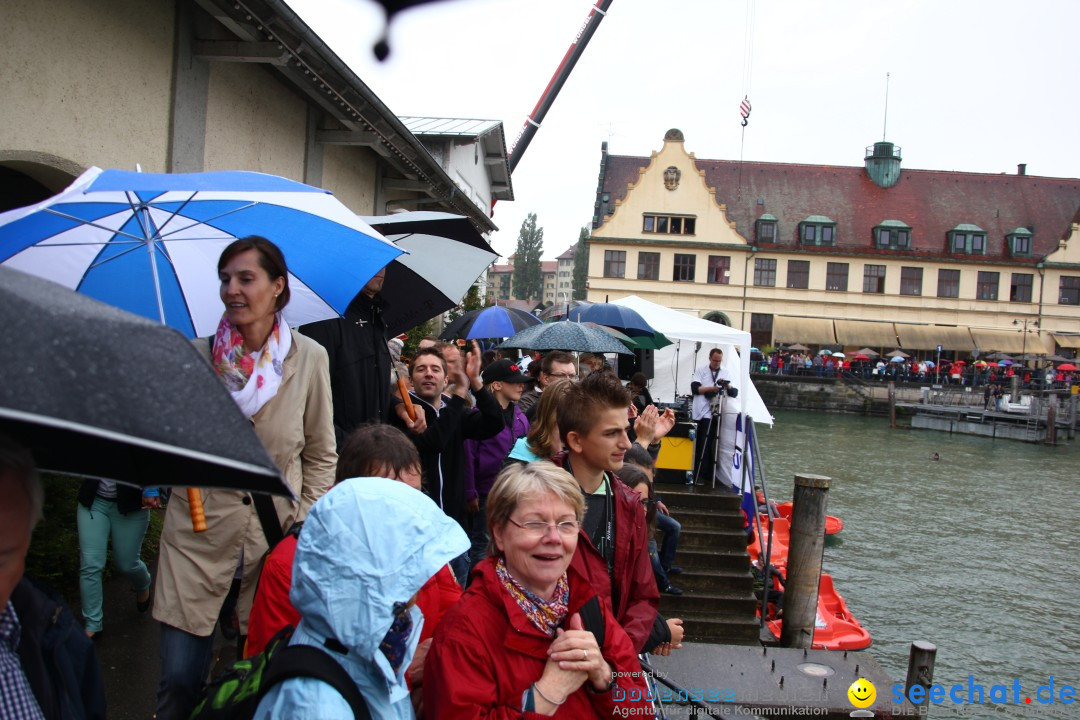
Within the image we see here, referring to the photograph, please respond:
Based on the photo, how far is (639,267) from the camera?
53.4 m

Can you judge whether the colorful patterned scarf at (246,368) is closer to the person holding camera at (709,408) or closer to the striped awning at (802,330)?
the person holding camera at (709,408)

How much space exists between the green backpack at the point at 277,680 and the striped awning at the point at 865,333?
5505 centimetres

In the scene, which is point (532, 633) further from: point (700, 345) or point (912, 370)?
point (912, 370)

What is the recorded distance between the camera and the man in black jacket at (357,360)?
403 centimetres

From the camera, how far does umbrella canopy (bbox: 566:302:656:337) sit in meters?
11.8

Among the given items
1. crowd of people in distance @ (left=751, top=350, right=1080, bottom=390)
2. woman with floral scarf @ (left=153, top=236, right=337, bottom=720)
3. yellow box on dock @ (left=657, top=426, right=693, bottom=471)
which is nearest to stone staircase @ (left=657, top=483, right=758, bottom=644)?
yellow box on dock @ (left=657, top=426, right=693, bottom=471)

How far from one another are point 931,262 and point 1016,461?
27255 mm

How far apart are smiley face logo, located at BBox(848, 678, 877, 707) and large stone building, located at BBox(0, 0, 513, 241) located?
5.58m

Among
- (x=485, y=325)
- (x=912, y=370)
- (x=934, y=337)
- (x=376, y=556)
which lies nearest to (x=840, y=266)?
(x=934, y=337)

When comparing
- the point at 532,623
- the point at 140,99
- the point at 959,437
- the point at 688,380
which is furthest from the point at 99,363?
the point at 959,437

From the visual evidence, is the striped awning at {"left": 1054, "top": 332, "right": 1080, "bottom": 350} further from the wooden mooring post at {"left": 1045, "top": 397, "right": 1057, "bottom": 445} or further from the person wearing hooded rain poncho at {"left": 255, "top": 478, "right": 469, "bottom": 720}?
the person wearing hooded rain poncho at {"left": 255, "top": 478, "right": 469, "bottom": 720}

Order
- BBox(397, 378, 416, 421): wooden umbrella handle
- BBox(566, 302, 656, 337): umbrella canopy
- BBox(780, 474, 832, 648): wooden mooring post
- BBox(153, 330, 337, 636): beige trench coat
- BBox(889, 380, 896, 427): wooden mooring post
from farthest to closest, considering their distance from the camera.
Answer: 1. BBox(889, 380, 896, 427): wooden mooring post
2. BBox(566, 302, 656, 337): umbrella canopy
3. BBox(780, 474, 832, 648): wooden mooring post
4. BBox(397, 378, 416, 421): wooden umbrella handle
5. BBox(153, 330, 337, 636): beige trench coat

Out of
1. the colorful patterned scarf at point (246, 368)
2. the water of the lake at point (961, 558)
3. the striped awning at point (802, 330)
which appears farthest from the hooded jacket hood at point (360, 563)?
the striped awning at point (802, 330)

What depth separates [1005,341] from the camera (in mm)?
53062
